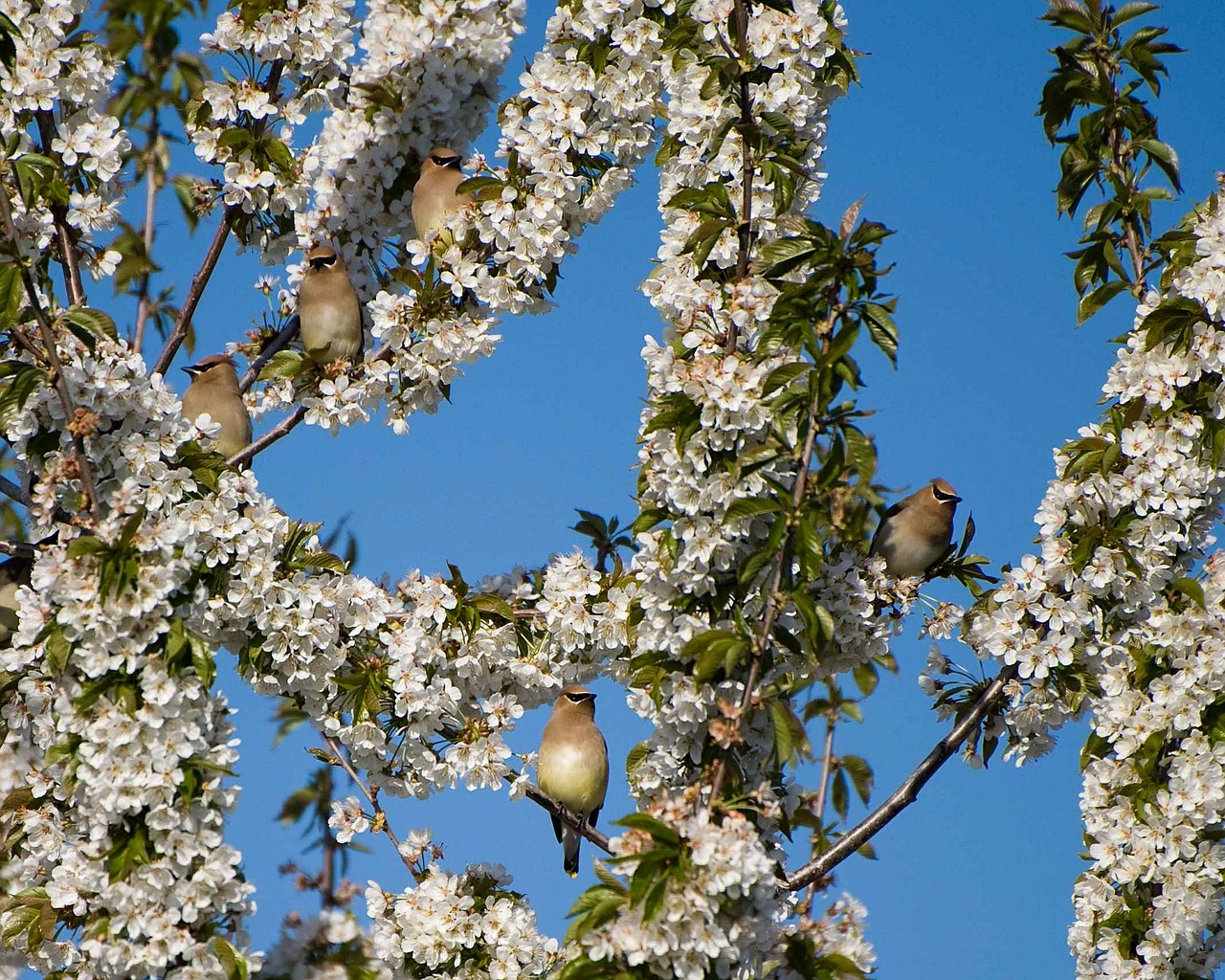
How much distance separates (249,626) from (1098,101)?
3.81 m

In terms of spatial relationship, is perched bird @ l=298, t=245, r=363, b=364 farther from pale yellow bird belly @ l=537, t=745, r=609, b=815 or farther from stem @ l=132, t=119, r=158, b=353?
pale yellow bird belly @ l=537, t=745, r=609, b=815

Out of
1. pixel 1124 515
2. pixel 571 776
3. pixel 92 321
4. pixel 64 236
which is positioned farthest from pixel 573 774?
pixel 64 236

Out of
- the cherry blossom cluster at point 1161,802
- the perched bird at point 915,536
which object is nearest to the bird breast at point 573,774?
the perched bird at point 915,536

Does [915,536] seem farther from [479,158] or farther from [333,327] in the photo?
[333,327]

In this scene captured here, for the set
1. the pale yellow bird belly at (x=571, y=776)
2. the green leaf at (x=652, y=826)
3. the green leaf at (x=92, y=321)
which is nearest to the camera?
the green leaf at (x=652, y=826)

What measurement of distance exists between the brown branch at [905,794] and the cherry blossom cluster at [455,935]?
0.98 m

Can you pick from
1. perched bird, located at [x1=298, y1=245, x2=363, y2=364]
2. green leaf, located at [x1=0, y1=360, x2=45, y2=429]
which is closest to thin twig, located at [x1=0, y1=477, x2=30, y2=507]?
green leaf, located at [x1=0, y1=360, x2=45, y2=429]

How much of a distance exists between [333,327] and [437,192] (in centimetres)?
72

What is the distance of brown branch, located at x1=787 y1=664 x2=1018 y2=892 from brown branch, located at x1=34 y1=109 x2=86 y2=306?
3614 millimetres

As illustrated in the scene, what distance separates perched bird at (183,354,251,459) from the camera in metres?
6.50

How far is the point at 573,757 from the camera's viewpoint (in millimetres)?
6340

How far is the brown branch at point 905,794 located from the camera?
16.6 feet

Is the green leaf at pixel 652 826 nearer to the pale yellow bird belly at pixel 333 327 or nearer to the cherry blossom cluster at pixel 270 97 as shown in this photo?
the pale yellow bird belly at pixel 333 327

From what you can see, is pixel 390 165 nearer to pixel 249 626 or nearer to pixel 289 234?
pixel 289 234
